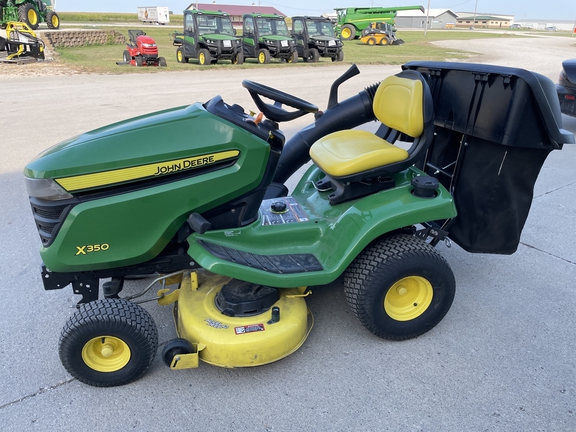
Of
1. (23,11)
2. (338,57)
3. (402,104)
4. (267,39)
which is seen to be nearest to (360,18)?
(338,57)

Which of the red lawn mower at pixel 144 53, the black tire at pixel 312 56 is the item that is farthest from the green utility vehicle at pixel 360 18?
the red lawn mower at pixel 144 53

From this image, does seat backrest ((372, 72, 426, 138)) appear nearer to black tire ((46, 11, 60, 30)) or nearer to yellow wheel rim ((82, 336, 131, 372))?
yellow wheel rim ((82, 336, 131, 372))

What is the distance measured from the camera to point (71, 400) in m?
2.03

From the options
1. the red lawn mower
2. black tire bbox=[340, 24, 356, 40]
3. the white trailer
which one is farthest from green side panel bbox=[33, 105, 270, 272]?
the white trailer

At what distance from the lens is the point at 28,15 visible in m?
19.5

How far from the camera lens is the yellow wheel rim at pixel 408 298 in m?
2.40

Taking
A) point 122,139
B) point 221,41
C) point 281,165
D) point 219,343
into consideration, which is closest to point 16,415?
point 219,343

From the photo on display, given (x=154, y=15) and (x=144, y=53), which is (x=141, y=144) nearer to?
(x=144, y=53)

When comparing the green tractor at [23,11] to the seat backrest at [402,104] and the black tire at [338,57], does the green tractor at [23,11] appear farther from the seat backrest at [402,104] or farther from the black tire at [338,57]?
the seat backrest at [402,104]

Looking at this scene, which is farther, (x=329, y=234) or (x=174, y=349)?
(x=329, y=234)

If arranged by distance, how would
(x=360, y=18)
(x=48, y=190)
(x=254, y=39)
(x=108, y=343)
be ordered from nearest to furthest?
(x=48, y=190)
(x=108, y=343)
(x=254, y=39)
(x=360, y=18)

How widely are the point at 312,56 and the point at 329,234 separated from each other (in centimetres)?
1607

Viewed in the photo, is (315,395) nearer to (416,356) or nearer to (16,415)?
(416,356)

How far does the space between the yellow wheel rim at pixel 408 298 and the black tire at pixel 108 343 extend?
117cm
